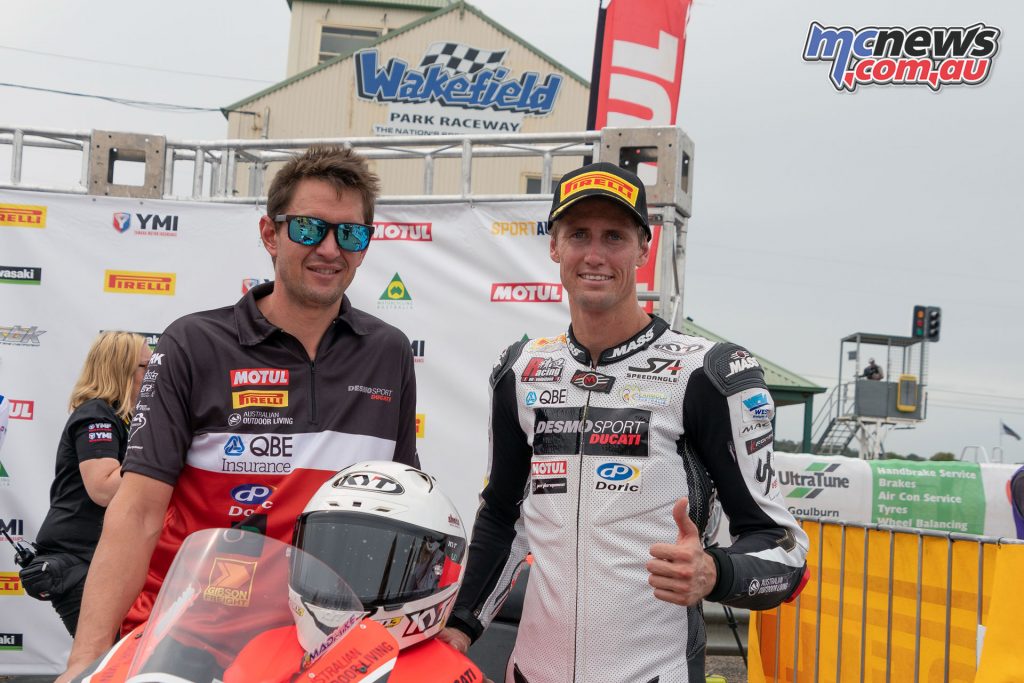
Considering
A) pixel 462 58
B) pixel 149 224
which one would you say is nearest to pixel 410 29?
pixel 462 58

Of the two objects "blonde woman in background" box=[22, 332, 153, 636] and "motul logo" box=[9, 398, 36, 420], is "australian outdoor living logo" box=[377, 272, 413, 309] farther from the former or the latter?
"motul logo" box=[9, 398, 36, 420]

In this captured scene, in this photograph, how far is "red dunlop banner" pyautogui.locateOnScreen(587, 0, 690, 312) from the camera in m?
8.54

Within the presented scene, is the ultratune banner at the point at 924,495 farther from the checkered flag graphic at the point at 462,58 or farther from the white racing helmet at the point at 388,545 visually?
the checkered flag graphic at the point at 462,58

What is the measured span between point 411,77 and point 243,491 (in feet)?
66.0

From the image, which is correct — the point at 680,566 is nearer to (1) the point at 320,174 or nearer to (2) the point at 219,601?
(2) the point at 219,601

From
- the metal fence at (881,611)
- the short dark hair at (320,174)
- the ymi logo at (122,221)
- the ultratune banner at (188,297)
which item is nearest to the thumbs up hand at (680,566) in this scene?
the short dark hair at (320,174)

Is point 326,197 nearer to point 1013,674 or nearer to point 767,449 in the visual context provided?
point 767,449

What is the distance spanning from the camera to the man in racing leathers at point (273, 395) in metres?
2.41

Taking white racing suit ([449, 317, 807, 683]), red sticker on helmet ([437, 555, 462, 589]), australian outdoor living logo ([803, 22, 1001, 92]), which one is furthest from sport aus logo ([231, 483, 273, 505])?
australian outdoor living logo ([803, 22, 1001, 92])

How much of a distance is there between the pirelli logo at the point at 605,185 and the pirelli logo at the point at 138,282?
460 centimetres

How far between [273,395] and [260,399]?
0.12 ft

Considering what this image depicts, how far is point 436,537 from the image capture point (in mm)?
2166

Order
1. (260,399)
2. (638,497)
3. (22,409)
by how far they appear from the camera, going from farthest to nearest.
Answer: (22,409)
(260,399)
(638,497)

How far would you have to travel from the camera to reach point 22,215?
20.6 ft
